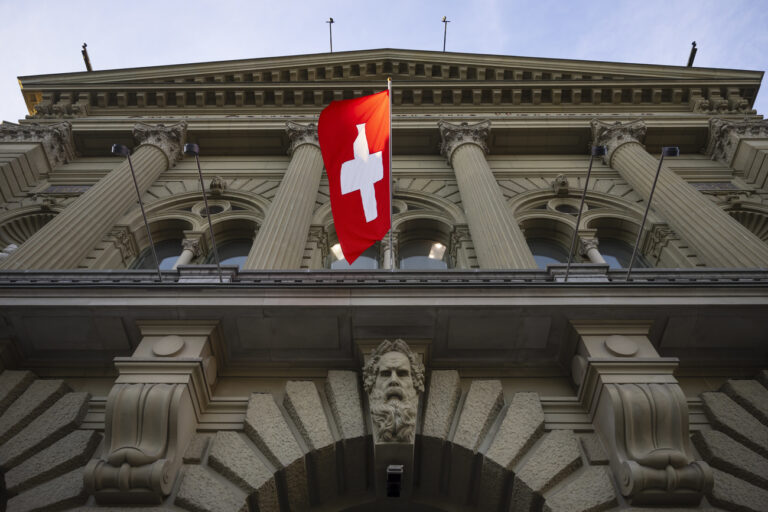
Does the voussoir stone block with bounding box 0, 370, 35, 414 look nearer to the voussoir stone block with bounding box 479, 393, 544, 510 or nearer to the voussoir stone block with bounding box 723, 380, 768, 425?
the voussoir stone block with bounding box 479, 393, 544, 510

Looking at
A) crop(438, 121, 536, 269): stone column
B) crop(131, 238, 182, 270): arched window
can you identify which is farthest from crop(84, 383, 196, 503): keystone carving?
crop(131, 238, 182, 270): arched window

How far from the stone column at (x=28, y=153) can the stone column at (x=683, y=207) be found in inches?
736

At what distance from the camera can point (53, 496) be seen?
645 centimetres

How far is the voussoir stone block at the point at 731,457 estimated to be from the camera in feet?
21.7

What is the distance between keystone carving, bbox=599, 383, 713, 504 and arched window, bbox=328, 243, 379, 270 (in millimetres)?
8382

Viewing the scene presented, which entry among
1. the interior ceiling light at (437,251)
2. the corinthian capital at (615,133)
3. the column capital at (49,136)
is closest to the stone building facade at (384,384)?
the interior ceiling light at (437,251)

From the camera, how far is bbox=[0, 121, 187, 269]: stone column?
12141 mm

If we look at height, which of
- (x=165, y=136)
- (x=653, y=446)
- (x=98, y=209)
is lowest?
(x=653, y=446)

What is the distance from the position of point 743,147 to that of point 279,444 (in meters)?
18.2

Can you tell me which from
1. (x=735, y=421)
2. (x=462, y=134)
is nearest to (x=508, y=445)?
(x=735, y=421)

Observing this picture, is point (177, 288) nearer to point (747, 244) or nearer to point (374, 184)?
point (374, 184)

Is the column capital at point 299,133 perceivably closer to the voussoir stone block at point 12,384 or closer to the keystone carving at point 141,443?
the voussoir stone block at point 12,384

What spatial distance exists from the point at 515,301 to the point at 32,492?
6.51 m

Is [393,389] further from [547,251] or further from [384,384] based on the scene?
[547,251]
